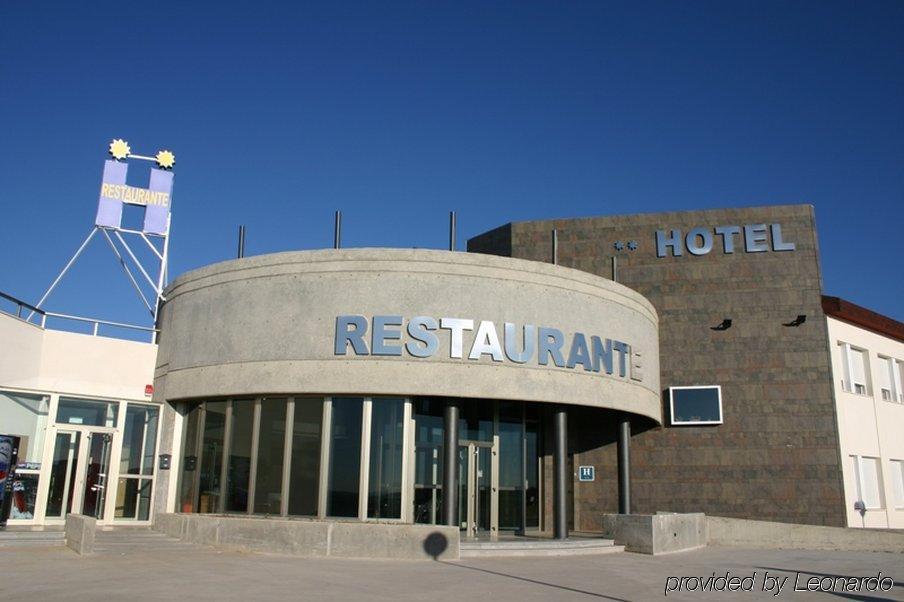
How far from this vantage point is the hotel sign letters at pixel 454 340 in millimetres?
19281

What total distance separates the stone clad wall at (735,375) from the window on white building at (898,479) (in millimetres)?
4657

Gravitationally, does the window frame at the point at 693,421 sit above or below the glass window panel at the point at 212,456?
above

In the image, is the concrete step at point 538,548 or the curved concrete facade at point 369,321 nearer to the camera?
the concrete step at point 538,548

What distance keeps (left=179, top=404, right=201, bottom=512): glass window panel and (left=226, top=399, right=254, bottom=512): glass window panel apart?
4.88ft

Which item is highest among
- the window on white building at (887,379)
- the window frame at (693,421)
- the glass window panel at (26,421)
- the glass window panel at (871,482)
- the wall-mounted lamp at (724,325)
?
the wall-mounted lamp at (724,325)

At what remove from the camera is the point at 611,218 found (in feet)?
92.4

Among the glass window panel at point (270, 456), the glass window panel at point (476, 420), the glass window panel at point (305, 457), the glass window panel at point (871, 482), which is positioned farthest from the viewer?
the glass window panel at point (871, 482)

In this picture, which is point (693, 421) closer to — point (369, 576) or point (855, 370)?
point (855, 370)

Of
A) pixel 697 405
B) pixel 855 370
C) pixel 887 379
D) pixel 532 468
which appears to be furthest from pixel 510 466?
pixel 887 379

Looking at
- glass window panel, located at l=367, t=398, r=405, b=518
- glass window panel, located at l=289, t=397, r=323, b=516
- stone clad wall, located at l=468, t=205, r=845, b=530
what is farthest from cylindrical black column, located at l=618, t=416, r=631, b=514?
glass window panel, located at l=289, t=397, r=323, b=516

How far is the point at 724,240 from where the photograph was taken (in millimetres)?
27219

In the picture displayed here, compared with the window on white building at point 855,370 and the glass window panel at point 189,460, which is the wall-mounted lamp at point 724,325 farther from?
the glass window panel at point 189,460

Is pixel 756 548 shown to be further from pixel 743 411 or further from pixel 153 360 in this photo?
pixel 153 360

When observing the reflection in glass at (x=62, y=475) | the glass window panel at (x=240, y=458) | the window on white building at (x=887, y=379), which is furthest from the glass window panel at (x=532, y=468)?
the window on white building at (x=887, y=379)
